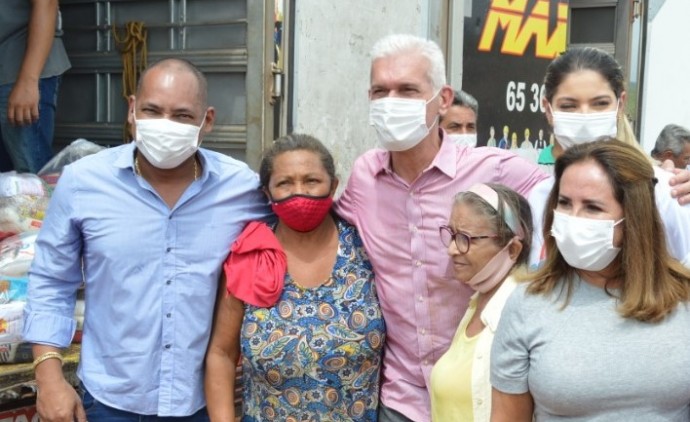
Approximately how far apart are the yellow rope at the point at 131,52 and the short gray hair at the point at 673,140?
4.94 metres

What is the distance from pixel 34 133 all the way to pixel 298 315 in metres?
2.00

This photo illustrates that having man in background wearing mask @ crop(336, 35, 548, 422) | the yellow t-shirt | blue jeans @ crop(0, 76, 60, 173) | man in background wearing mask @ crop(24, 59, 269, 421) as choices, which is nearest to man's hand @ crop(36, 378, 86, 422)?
man in background wearing mask @ crop(24, 59, 269, 421)

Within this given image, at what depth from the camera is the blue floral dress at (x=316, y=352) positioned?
8.78 feet

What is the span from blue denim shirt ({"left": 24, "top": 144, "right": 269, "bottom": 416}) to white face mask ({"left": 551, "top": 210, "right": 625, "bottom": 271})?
1.09 m

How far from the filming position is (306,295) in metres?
2.74

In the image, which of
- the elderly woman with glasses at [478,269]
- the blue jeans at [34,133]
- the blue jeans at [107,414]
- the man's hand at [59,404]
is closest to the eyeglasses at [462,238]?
the elderly woman with glasses at [478,269]

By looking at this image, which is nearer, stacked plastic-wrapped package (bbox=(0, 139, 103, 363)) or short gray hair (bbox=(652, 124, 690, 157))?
stacked plastic-wrapped package (bbox=(0, 139, 103, 363))

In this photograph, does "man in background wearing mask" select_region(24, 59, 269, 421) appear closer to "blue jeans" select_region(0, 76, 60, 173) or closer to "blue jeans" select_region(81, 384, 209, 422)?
"blue jeans" select_region(81, 384, 209, 422)

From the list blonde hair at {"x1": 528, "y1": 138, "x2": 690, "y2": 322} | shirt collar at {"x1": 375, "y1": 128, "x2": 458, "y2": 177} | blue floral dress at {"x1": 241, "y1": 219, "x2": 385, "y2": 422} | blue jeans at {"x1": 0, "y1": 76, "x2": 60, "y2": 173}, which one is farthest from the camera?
blue jeans at {"x1": 0, "y1": 76, "x2": 60, "y2": 173}

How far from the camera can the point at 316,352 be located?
2668 millimetres

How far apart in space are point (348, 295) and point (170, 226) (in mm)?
577

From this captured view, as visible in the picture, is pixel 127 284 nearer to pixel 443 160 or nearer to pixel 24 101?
pixel 443 160

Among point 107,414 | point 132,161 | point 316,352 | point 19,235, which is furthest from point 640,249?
point 19,235

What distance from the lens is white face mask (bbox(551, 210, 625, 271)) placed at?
7.19 feet
